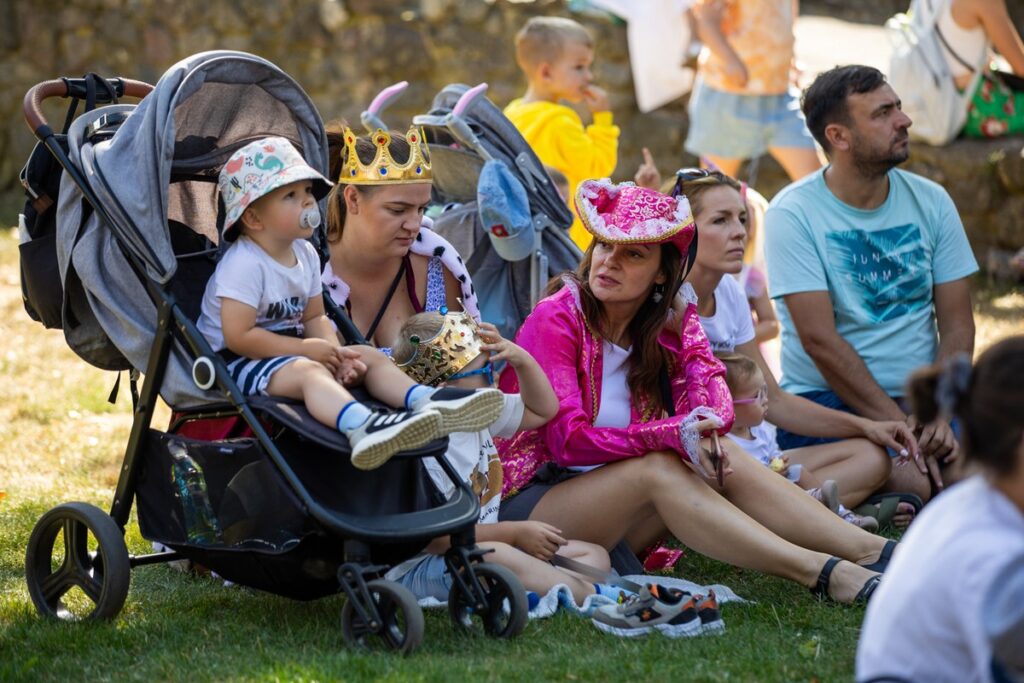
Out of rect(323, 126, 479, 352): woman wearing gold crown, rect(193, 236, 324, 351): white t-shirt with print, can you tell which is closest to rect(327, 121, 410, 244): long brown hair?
rect(323, 126, 479, 352): woman wearing gold crown

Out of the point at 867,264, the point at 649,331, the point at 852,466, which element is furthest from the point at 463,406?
the point at 867,264

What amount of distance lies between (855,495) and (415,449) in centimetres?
208

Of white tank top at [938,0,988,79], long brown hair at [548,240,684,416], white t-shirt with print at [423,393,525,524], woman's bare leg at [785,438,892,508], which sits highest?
white tank top at [938,0,988,79]

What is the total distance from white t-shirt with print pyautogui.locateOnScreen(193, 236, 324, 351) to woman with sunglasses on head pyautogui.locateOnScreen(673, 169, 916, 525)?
5.13ft

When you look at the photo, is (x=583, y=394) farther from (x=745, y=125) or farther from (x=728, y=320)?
(x=745, y=125)

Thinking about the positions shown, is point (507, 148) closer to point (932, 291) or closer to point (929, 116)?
point (932, 291)

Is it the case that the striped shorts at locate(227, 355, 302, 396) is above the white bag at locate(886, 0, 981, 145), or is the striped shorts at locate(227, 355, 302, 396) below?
below

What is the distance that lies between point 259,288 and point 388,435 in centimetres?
61

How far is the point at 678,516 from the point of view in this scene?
3.90 metres

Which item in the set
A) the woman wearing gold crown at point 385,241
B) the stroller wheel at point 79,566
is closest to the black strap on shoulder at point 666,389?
the woman wearing gold crown at point 385,241

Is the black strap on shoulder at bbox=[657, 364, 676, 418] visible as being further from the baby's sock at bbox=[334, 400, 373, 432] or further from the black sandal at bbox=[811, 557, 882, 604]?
the baby's sock at bbox=[334, 400, 373, 432]

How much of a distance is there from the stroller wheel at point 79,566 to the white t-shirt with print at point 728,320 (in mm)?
2153

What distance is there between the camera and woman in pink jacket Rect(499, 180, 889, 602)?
3.88m

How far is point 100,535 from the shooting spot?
357 centimetres
